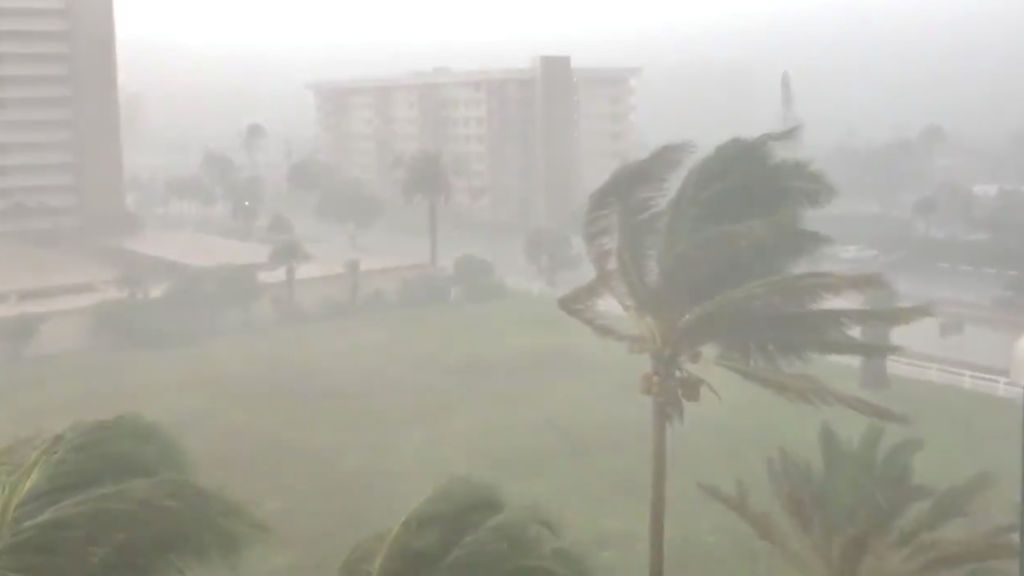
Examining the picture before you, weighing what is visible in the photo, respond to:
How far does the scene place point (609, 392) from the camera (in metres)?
2.87

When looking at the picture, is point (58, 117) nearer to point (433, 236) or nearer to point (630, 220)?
point (433, 236)

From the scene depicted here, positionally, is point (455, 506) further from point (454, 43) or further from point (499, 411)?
point (454, 43)

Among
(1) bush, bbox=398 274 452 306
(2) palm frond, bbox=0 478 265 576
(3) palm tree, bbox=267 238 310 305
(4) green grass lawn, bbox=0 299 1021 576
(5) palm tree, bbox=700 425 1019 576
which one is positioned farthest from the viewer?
(1) bush, bbox=398 274 452 306

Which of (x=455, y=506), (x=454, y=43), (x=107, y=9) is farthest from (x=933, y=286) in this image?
(x=107, y=9)

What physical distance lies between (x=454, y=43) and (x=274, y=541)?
147 cm

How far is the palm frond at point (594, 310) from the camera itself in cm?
228

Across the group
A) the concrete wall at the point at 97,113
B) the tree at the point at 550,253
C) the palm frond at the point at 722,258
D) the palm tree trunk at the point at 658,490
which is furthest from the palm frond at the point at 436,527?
the concrete wall at the point at 97,113

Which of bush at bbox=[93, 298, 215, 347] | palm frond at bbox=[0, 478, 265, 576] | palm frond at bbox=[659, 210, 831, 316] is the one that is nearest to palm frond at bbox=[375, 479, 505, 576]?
palm frond at bbox=[0, 478, 265, 576]

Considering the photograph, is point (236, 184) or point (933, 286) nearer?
point (933, 286)

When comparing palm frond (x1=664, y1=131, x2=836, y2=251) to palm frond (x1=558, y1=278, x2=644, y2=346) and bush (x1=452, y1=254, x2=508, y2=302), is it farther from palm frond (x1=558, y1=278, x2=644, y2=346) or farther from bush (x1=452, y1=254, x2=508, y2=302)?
bush (x1=452, y1=254, x2=508, y2=302)

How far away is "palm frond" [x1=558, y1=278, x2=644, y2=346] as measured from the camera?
7.49ft

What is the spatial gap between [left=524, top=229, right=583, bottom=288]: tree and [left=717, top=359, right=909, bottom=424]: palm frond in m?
0.61

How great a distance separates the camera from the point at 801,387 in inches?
86.2

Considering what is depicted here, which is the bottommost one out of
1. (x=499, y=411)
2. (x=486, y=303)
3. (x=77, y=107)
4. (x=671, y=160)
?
(x=499, y=411)
